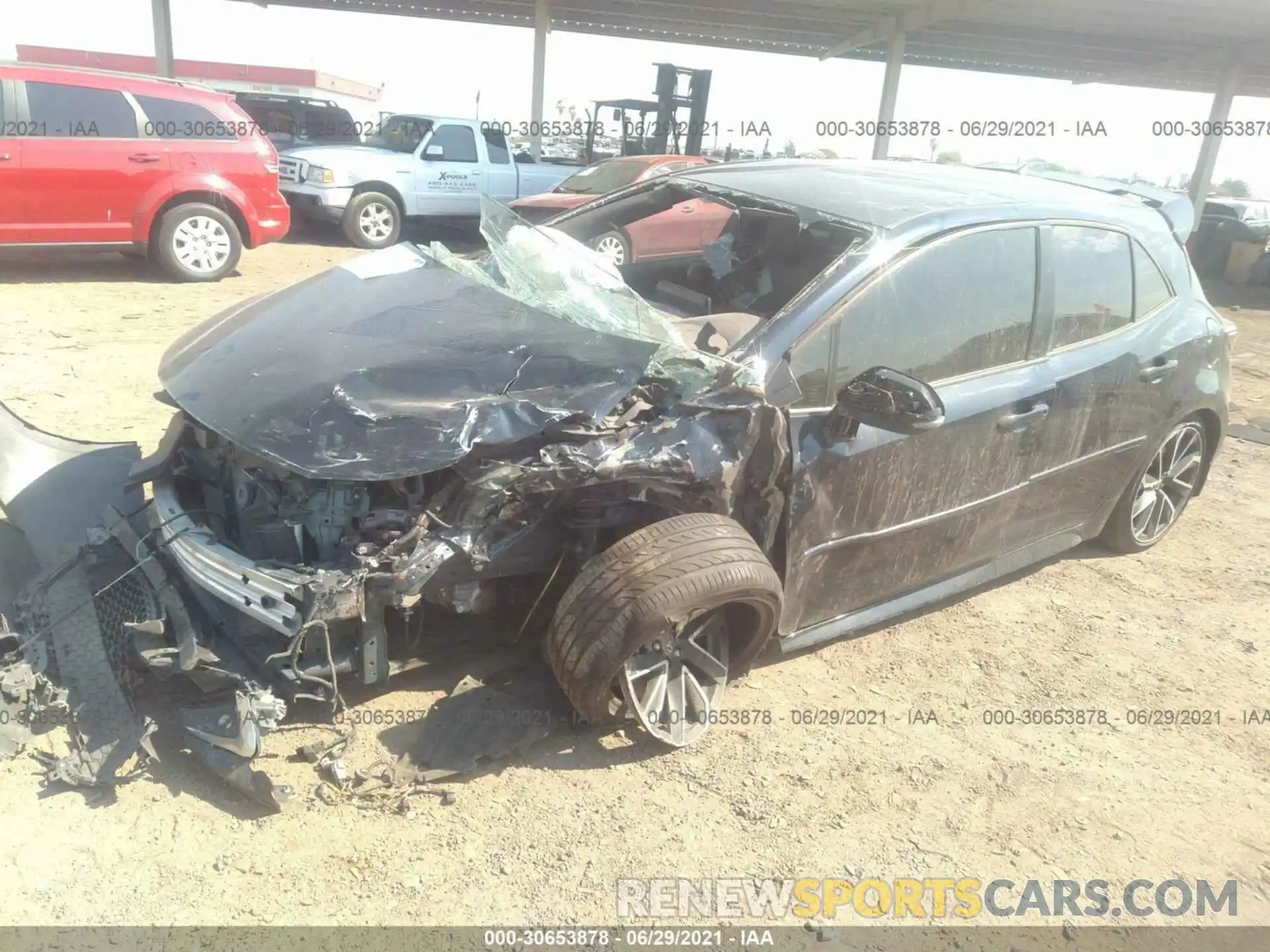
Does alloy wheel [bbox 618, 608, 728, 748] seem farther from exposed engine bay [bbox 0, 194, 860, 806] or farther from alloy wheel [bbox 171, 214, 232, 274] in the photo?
alloy wheel [bbox 171, 214, 232, 274]

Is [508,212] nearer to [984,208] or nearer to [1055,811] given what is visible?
[984,208]

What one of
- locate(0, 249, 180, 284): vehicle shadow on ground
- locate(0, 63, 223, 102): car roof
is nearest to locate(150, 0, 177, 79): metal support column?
locate(0, 249, 180, 284): vehicle shadow on ground

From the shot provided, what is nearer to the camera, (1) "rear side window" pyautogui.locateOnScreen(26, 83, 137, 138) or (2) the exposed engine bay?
(2) the exposed engine bay

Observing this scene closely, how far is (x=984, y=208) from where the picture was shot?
344 centimetres

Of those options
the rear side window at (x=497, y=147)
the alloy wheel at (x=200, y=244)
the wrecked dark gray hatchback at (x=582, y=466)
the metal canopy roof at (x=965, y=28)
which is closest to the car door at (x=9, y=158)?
the alloy wheel at (x=200, y=244)

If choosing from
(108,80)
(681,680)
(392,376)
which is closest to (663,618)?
(681,680)

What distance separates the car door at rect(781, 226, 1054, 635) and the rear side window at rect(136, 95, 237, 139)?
7.84 meters

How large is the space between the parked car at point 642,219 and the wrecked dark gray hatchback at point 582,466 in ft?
2.07

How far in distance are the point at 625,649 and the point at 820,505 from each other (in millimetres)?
830

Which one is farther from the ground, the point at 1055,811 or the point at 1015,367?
the point at 1015,367

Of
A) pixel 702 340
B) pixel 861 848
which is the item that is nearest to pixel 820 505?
pixel 702 340

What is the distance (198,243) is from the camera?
881 centimetres

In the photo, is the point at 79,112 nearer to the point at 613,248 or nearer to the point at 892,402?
the point at 613,248

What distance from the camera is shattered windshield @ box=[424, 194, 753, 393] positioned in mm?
2885
